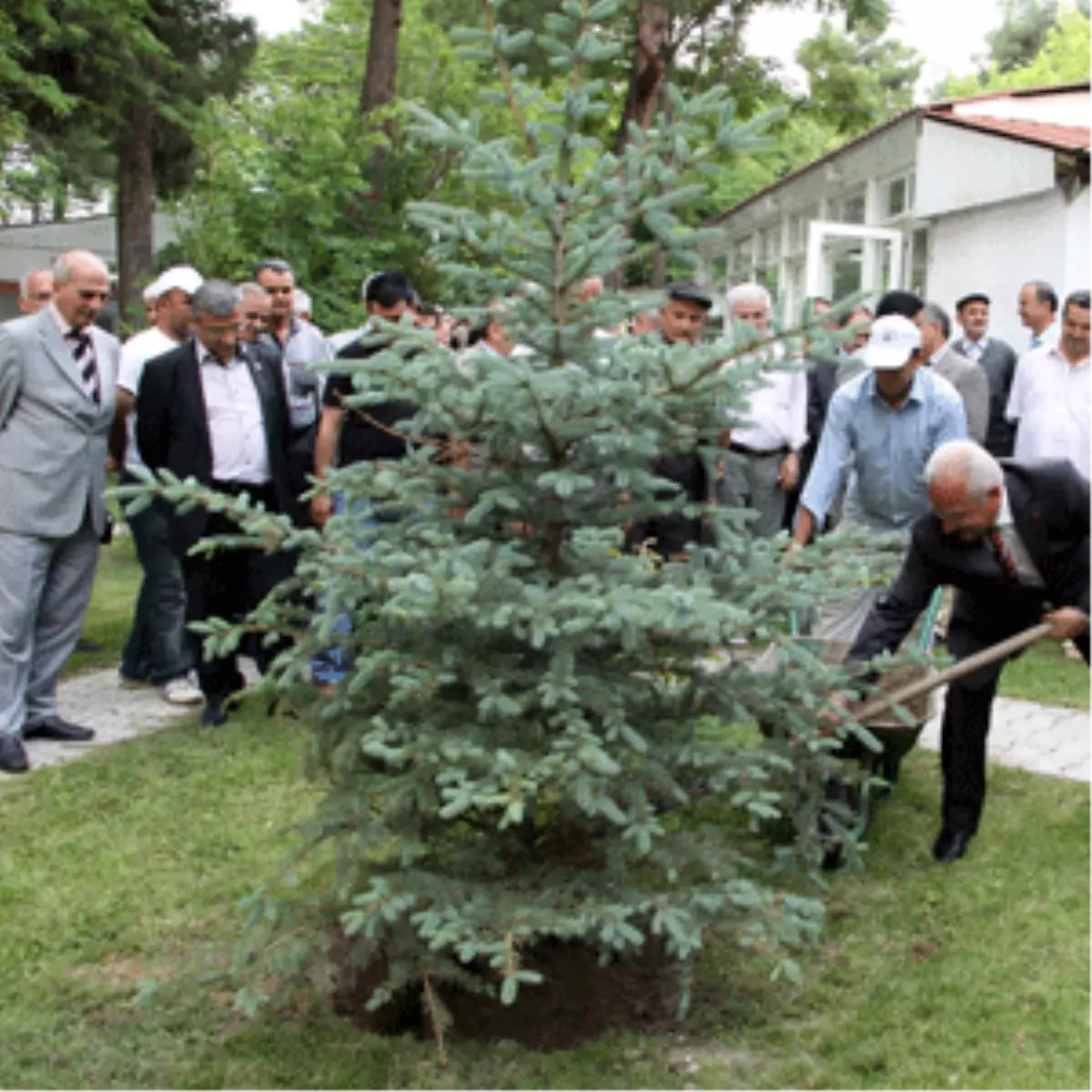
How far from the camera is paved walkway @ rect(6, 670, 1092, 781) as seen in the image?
677cm

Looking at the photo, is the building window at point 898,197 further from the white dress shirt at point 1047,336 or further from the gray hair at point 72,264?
the gray hair at point 72,264

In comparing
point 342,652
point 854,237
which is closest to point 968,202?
point 854,237

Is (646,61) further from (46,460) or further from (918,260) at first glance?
(46,460)

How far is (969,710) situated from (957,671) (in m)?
0.74

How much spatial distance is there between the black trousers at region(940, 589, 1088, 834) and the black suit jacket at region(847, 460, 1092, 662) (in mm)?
185

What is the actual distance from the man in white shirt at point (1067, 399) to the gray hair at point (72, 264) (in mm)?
4872

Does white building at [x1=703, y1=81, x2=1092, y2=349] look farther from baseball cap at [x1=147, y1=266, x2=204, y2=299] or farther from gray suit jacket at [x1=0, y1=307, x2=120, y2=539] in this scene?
gray suit jacket at [x1=0, y1=307, x2=120, y2=539]

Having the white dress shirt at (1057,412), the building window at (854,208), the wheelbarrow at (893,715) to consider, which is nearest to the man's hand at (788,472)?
the white dress shirt at (1057,412)

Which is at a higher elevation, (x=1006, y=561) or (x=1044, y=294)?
(x=1044, y=294)

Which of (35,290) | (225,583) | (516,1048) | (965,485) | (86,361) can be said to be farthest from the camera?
(35,290)

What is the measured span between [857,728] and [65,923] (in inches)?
101

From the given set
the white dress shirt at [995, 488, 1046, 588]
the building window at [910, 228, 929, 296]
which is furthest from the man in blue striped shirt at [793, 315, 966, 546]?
the building window at [910, 228, 929, 296]

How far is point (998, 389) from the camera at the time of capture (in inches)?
391

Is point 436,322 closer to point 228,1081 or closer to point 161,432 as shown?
point 161,432
